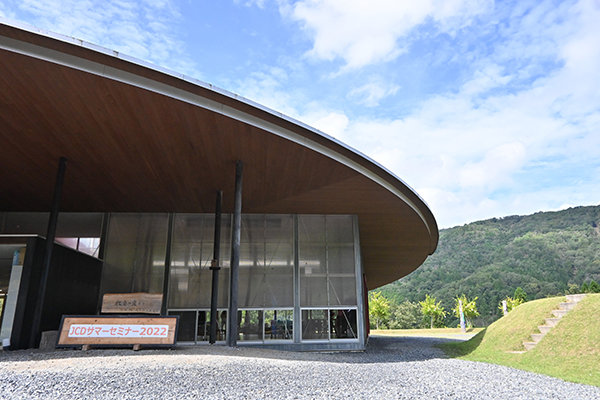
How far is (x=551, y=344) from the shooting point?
10.8 m

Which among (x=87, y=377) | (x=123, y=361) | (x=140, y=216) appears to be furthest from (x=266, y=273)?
(x=87, y=377)

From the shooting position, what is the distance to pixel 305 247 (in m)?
16.3

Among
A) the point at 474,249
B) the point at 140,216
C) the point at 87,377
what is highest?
the point at 474,249

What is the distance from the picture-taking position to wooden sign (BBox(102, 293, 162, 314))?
39.4 ft

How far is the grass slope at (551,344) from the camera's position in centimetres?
905

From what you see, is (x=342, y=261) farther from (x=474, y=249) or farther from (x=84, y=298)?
(x=474, y=249)

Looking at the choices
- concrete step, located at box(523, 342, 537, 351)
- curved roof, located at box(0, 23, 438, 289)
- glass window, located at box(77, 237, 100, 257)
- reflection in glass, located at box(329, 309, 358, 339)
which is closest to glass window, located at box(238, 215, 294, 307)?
curved roof, located at box(0, 23, 438, 289)

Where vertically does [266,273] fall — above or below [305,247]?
below

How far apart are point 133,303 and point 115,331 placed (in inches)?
108

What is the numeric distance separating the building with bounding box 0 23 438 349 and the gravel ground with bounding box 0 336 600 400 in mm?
3859

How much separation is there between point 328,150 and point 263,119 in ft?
7.09

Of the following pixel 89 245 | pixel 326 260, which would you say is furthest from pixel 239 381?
pixel 89 245

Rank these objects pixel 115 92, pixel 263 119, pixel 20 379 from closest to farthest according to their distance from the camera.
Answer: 1. pixel 20 379
2. pixel 115 92
3. pixel 263 119

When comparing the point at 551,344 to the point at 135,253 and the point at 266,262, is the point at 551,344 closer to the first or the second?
the point at 266,262
